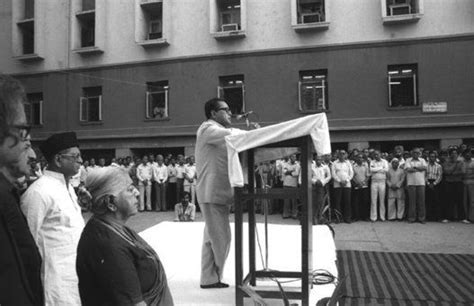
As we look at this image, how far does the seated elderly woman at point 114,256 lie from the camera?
79.2 inches

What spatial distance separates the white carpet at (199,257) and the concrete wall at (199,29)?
379 inches

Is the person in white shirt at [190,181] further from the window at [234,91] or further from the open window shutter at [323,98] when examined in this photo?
the open window shutter at [323,98]

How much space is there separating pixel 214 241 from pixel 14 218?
104 inches

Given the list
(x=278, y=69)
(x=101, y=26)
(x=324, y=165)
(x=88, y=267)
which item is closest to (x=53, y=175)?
(x=88, y=267)

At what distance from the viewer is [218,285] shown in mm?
3973

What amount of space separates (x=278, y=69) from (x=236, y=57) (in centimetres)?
164

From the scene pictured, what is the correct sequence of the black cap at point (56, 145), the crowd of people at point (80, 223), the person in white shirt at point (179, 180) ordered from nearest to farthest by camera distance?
the crowd of people at point (80, 223), the black cap at point (56, 145), the person in white shirt at point (179, 180)

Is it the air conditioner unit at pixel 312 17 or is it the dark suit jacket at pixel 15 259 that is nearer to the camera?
the dark suit jacket at pixel 15 259

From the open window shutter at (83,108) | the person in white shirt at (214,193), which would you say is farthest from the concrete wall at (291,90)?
the person in white shirt at (214,193)

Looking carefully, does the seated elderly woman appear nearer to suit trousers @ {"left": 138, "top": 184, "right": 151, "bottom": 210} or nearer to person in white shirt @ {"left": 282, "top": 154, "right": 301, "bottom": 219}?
person in white shirt @ {"left": 282, "top": 154, "right": 301, "bottom": 219}

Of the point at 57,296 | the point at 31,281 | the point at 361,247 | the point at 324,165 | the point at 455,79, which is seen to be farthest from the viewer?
the point at 455,79

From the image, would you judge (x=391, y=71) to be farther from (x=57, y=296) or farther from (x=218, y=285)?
(x=57, y=296)

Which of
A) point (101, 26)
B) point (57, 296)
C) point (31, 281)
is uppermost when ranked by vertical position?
point (101, 26)

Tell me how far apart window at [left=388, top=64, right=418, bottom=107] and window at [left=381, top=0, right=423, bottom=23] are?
156cm
